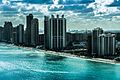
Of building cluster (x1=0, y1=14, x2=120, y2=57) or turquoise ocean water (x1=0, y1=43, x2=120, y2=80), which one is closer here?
turquoise ocean water (x1=0, y1=43, x2=120, y2=80)

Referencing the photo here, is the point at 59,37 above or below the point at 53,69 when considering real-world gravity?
above

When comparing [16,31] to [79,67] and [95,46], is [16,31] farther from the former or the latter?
[79,67]

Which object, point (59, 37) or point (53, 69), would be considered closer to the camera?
point (53, 69)

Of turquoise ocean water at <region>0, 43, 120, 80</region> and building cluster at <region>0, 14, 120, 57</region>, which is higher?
building cluster at <region>0, 14, 120, 57</region>

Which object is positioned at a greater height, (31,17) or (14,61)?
(31,17)

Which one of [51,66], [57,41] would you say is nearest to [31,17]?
[57,41]

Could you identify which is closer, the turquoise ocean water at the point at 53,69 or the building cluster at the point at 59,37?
the turquoise ocean water at the point at 53,69

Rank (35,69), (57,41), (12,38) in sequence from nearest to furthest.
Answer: (35,69)
(57,41)
(12,38)

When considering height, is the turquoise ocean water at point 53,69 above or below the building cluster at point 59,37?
below
